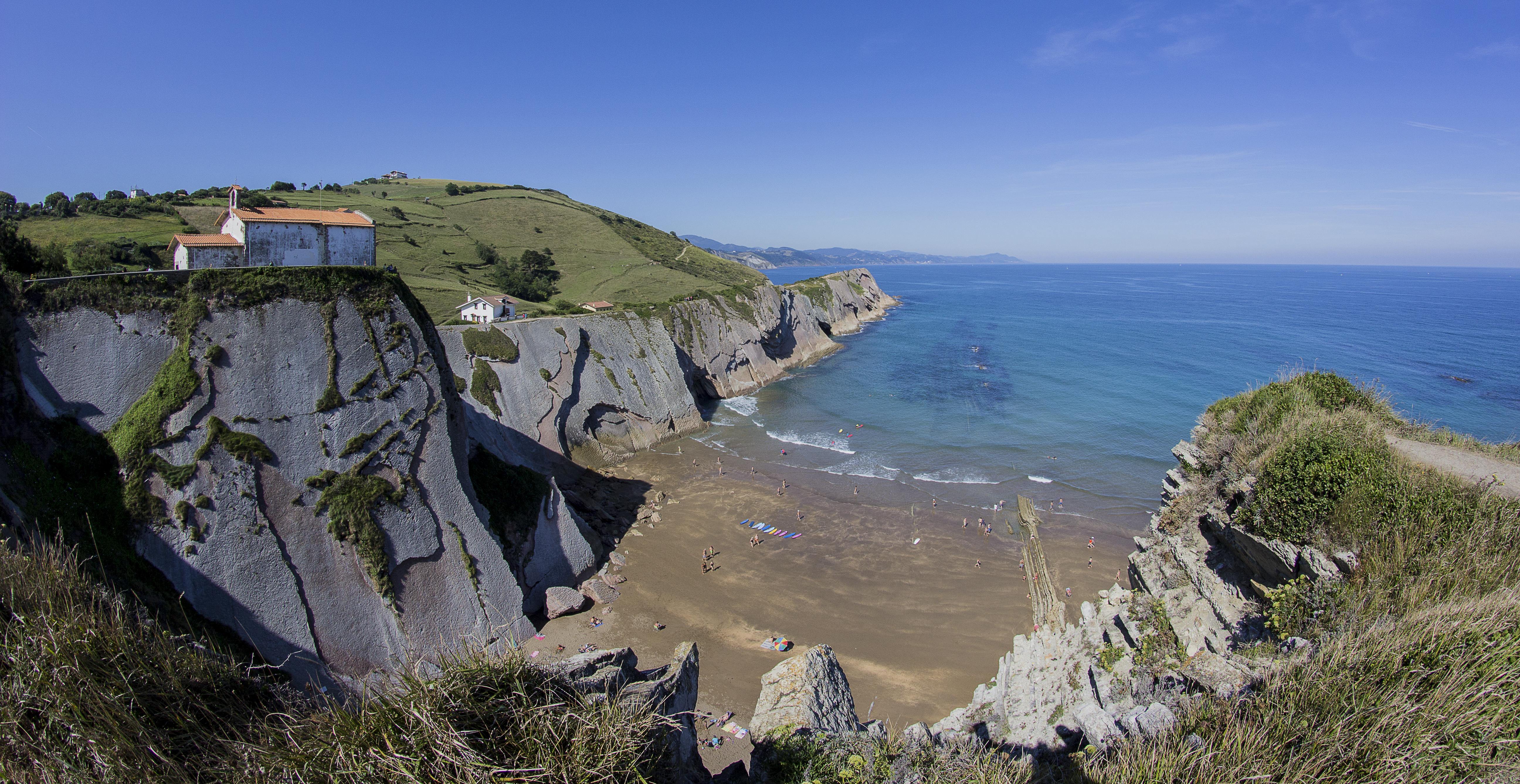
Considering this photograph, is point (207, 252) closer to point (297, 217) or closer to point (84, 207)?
point (297, 217)

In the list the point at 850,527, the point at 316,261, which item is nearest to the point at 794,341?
the point at 850,527

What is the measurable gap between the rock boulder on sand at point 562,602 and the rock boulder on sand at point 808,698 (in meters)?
12.3

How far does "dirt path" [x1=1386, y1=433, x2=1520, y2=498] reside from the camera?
1043 centimetres

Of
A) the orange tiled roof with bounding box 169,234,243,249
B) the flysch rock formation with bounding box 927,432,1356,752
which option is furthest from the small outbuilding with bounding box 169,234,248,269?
the flysch rock formation with bounding box 927,432,1356,752

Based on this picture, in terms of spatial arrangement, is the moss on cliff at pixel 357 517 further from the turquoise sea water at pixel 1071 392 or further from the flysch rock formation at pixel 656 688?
the turquoise sea water at pixel 1071 392

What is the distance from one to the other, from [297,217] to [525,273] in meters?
52.2

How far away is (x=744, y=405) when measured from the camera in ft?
164

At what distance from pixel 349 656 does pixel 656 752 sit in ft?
45.8

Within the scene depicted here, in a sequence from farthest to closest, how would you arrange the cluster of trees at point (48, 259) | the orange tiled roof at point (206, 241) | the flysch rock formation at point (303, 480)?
the orange tiled roof at point (206, 241) → the cluster of trees at point (48, 259) → the flysch rock formation at point (303, 480)

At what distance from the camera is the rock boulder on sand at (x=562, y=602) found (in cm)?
2039

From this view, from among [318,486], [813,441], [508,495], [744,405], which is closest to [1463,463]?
[508,495]

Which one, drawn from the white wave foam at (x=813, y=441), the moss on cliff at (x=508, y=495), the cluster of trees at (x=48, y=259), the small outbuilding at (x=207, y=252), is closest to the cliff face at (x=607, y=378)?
the moss on cliff at (x=508, y=495)

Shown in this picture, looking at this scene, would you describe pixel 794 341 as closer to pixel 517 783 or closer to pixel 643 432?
pixel 643 432

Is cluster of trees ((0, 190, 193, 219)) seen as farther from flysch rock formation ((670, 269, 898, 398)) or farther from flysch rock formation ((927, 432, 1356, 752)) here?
flysch rock formation ((927, 432, 1356, 752))
